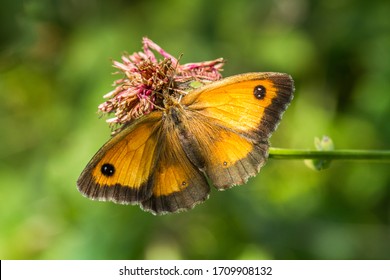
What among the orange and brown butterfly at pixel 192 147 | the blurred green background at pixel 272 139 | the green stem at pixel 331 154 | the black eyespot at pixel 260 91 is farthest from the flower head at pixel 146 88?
the blurred green background at pixel 272 139

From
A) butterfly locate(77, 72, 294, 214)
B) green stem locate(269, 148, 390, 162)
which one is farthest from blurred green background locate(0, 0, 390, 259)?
green stem locate(269, 148, 390, 162)

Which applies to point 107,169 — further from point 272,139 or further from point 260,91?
point 272,139

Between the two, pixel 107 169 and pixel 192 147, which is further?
pixel 192 147

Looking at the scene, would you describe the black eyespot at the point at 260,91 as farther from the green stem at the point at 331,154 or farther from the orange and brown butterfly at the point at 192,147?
the green stem at the point at 331,154

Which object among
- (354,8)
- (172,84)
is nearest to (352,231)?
(354,8)

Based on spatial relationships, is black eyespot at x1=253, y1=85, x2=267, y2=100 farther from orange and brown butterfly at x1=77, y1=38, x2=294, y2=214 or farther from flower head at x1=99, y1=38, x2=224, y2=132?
flower head at x1=99, y1=38, x2=224, y2=132

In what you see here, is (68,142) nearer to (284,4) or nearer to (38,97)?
(38,97)

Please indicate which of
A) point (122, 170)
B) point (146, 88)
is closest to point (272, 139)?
point (146, 88)
